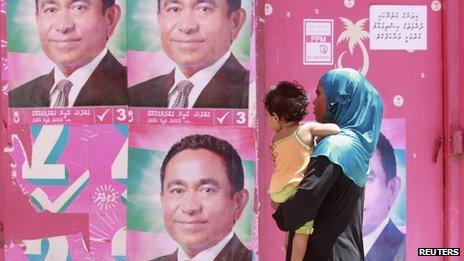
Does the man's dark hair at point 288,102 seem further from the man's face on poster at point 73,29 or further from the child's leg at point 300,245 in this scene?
the man's face on poster at point 73,29

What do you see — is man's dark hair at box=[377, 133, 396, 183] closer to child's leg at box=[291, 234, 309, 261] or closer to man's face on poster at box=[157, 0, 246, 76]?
man's face on poster at box=[157, 0, 246, 76]

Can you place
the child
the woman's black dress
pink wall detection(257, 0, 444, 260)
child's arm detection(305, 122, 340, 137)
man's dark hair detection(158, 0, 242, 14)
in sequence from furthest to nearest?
1. pink wall detection(257, 0, 444, 260)
2. man's dark hair detection(158, 0, 242, 14)
3. the child
4. child's arm detection(305, 122, 340, 137)
5. the woman's black dress

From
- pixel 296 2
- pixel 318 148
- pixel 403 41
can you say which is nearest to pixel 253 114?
pixel 296 2

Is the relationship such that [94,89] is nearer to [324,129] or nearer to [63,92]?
[63,92]

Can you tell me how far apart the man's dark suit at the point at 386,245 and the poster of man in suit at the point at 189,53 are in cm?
114

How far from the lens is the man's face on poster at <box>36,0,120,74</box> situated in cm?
453

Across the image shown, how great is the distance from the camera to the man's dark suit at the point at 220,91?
4516 millimetres

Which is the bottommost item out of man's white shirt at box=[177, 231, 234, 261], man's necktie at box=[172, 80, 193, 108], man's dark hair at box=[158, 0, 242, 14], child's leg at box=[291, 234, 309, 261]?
man's white shirt at box=[177, 231, 234, 261]

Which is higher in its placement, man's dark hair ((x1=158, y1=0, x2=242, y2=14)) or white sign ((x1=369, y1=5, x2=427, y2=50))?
man's dark hair ((x1=158, y1=0, x2=242, y2=14))

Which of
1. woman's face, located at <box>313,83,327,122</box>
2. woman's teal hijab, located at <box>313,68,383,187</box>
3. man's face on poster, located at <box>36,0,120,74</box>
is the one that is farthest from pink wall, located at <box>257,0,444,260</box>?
woman's teal hijab, located at <box>313,68,383,187</box>

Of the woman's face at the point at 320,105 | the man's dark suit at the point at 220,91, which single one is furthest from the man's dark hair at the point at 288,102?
the man's dark suit at the point at 220,91

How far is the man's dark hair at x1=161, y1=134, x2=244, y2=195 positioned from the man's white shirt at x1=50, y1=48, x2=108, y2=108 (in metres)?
0.64

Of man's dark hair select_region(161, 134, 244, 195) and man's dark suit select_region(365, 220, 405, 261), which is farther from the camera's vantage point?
man's dark suit select_region(365, 220, 405, 261)

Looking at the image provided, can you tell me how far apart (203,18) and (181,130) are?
2.15 ft
